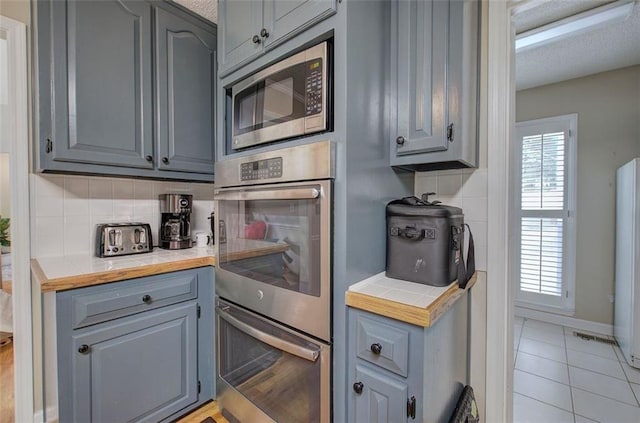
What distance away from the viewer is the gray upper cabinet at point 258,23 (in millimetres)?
1093

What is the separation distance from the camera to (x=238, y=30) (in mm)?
1419

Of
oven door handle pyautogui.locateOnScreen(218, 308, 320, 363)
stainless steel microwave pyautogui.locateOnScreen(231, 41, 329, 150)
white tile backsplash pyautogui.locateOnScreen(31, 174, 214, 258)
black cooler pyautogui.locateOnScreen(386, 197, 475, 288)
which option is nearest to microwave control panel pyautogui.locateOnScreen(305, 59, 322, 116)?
stainless steel microwave pyautogui.locateOnScreen(231, 41, 329, 150)

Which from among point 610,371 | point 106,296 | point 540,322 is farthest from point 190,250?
point 540,322

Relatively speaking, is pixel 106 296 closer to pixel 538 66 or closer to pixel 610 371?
pixel 610 371

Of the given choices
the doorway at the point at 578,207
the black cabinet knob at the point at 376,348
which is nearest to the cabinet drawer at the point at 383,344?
the black cabinet knob at the point at 376,348

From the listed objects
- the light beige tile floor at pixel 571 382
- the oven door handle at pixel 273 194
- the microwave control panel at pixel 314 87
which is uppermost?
the microwave control panel at pixel 314 87

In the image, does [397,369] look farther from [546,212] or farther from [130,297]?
[546,212]

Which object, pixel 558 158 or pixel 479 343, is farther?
pixel 558 158

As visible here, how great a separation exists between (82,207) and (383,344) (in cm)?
175

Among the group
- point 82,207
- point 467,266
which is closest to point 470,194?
point 467,266

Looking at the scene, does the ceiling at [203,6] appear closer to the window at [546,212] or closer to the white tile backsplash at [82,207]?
the white tile backsplash at [82,207]

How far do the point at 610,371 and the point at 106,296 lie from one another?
325 centimetres

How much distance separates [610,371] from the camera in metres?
2.10

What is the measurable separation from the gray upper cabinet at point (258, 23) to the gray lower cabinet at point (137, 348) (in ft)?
3.65
